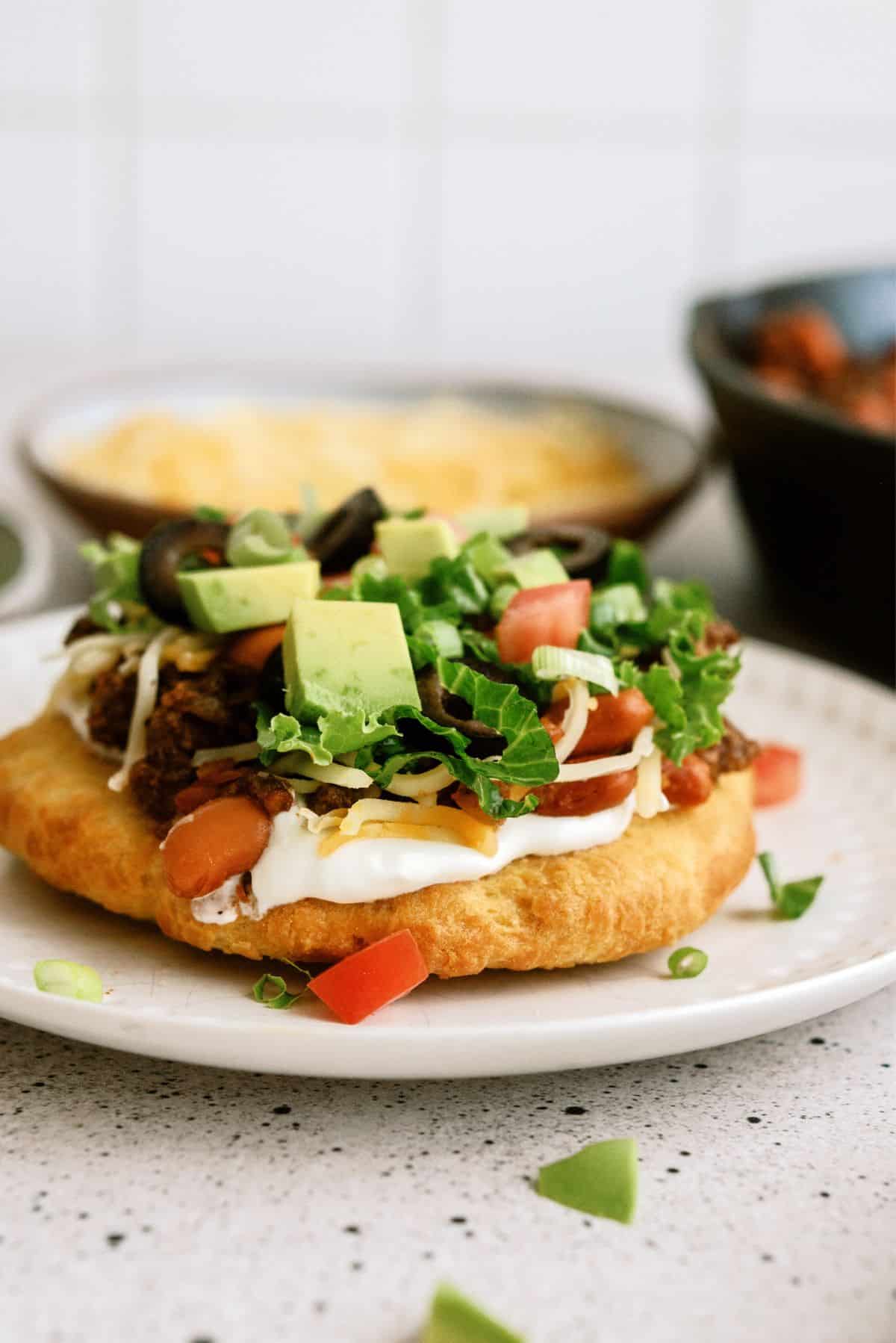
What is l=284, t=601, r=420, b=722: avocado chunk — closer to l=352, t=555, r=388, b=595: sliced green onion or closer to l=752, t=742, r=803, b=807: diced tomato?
l=352, t=555, r=388, b=595: sliced green onion

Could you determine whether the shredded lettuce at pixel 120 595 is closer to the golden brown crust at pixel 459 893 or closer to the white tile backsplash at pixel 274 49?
the golden brown crust at pixel 459 893

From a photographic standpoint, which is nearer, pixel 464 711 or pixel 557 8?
pixel 464 711

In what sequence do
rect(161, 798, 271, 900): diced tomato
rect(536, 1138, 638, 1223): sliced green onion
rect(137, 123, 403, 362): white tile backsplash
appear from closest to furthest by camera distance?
rect(536, 1138, 638, 1223): sliced green onion, rect(161, 798, 271, 900): diced tomato, rect(137, 123, 403, 362): white tile backsplash

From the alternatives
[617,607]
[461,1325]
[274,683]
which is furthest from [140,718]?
[461,1325]

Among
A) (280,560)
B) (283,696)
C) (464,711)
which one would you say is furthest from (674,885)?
(280,560)

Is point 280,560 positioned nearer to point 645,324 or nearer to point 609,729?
point 609,729

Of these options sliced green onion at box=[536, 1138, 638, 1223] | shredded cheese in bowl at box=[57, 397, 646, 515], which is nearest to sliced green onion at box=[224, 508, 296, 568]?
sliced green onion at box=[536, 1138, 638, 1223]
